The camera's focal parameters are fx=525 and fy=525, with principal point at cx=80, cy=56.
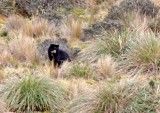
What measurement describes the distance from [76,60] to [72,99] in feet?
10.9

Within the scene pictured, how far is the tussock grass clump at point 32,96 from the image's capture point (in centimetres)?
828

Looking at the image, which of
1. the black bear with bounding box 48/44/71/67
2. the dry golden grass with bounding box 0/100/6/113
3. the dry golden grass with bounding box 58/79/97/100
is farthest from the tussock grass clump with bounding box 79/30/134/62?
the dry golden grass with bounding box 0/100/6/113

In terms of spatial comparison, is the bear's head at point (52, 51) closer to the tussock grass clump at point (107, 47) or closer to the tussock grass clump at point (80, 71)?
the tussock grass clump at point (107, 47)

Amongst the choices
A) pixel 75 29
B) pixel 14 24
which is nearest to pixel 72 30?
pixel 75 29

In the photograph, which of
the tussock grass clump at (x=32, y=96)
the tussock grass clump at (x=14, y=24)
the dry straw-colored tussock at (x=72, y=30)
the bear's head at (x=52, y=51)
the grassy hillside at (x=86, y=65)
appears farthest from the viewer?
the tussock grass clump at (x=14, y=24)

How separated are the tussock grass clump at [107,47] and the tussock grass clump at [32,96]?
2.92 m

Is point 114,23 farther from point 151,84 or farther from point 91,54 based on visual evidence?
point 151,84

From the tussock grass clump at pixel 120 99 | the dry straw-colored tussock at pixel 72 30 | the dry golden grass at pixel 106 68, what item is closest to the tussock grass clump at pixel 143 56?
the dry golden grass at pixel 106 68

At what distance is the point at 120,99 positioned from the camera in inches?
300

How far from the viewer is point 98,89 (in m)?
7.88

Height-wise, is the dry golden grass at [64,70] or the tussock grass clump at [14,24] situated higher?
the tussock grass clump at [14,24]

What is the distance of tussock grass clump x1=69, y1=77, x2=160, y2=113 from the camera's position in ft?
24.7

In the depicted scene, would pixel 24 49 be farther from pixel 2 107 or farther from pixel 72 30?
pixel 2 107

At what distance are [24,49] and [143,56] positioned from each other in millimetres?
3176
